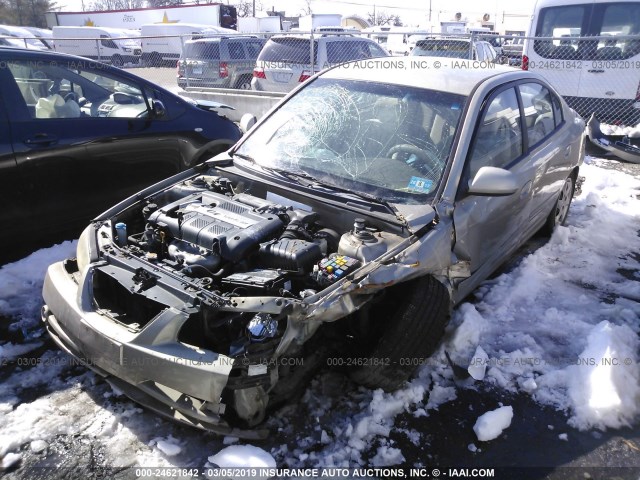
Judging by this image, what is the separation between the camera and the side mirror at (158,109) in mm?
4941

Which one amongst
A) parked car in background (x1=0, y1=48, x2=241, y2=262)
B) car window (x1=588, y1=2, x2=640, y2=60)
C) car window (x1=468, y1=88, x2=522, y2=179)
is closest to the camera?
car window (x1=468, y1=88, x2=522, y2=179)

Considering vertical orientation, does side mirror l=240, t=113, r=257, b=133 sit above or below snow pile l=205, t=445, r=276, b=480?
above

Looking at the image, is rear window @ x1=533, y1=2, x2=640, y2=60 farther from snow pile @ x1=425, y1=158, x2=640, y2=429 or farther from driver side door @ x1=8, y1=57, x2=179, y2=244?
driver side door @ x1=8, y1=57, x2=179, y2=244

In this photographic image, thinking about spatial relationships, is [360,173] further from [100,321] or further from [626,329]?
[626,329]

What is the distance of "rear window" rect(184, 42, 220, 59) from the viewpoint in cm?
1212

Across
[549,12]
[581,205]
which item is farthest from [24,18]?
[581,205]

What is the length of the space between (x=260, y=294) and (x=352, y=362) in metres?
0.78

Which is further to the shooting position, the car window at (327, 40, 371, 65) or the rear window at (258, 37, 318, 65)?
the car window at (327, 40, 371, 65)

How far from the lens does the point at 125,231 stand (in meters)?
3.14

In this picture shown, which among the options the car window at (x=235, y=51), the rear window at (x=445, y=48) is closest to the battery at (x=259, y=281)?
the rear window at (x=445, y=48)

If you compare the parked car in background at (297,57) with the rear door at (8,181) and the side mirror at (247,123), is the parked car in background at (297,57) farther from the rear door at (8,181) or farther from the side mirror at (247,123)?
the rear door at (8,181)

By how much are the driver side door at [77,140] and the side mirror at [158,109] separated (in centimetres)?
7

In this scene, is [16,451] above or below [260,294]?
below

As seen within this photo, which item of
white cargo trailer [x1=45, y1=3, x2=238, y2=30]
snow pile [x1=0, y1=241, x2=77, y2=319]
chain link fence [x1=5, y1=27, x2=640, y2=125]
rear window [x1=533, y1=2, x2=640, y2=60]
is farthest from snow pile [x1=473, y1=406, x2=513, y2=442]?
white cargo trailer [x1=45, y1=3, x2=238, y2=30]
